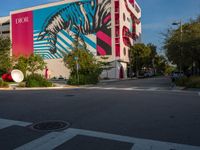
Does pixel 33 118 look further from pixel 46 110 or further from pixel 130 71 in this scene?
pixel 130 71

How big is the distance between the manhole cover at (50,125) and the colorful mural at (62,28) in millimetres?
47696

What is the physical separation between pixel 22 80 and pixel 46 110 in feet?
70.9

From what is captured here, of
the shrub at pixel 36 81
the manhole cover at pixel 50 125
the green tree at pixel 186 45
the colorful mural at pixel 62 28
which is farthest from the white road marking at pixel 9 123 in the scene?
the colorful mural at pixel 62 28

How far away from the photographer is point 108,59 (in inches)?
2169

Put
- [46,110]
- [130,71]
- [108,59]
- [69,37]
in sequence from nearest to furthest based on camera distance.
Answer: [46,110], [108,59], [69,37], [130,71]

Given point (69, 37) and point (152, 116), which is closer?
point (152, 116)

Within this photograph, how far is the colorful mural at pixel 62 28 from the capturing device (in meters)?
55.6

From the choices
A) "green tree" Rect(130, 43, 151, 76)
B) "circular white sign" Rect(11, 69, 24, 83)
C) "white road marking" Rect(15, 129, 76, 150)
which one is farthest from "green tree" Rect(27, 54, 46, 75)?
"white road marking" Rect(15, 129, 76, 150)

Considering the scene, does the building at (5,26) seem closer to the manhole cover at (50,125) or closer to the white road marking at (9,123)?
the white road marking at (9,123)

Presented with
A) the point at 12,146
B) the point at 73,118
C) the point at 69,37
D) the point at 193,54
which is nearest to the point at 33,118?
the point at 73,118

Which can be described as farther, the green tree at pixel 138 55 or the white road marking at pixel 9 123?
the green tree at pixel 138 55

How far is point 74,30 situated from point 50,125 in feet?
173

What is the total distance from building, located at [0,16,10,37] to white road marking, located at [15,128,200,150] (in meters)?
73.2

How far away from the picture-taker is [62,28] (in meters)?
60.4
